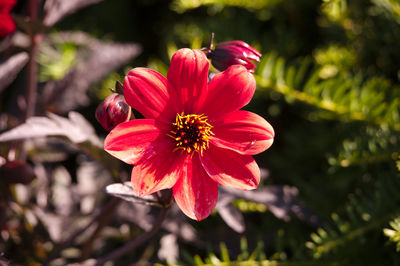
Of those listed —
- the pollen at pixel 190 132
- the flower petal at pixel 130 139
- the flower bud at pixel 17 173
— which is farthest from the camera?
the flower bud at pixel 17 173

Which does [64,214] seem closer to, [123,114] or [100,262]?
[100,262]

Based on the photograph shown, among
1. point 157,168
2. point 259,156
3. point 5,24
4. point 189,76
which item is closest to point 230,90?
point 189,76

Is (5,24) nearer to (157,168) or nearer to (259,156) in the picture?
(157,168)

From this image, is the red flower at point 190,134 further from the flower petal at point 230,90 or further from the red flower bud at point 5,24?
the red flower bud at point 5,24

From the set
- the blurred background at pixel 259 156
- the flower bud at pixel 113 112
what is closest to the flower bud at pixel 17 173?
the blurred background at pixel 259 156

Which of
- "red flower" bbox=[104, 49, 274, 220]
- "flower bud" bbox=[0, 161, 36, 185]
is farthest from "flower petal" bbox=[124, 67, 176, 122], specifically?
"flower bud" bbox=[0, 161, 36, 185]

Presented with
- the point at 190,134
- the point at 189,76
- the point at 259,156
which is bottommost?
the point at 259,156

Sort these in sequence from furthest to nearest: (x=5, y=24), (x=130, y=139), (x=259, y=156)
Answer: (x=259, y=156), (x=5, y=24), (x=130, y=139)
